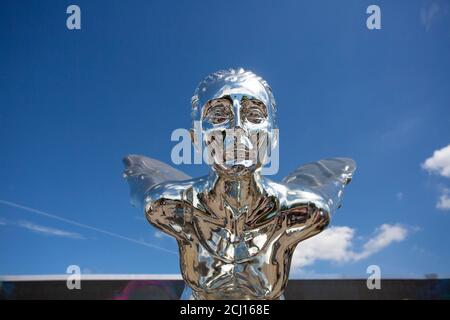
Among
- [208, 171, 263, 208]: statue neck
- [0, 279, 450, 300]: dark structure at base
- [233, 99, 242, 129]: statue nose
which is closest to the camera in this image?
[233, 99, 242, 129]: statue nose

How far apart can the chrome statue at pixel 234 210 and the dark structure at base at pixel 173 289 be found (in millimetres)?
2255

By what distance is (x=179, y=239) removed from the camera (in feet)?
7.35

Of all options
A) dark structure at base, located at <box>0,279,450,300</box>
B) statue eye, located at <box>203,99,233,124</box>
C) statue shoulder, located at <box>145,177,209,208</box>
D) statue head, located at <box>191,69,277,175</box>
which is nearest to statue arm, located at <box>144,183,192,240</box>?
statue shoulder, located at <box>145,177,209,208</box>

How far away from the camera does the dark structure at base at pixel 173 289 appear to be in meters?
4.28

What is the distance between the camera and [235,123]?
1970 mm

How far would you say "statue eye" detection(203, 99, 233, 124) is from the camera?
2.01 metres

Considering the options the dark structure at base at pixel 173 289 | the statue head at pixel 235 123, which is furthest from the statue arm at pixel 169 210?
the dark structure at base at pixel 173 289

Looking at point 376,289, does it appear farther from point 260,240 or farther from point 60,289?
point 60,289

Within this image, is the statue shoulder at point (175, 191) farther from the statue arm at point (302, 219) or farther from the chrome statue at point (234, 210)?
the statue arm at point (302, 219)

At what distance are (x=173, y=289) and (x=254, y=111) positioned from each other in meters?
3.00

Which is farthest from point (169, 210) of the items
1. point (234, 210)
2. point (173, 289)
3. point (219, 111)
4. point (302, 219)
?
point (173, 289)

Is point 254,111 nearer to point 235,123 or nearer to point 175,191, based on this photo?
point 235,123

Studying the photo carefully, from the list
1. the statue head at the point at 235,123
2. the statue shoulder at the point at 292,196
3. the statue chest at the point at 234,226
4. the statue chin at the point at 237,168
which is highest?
the statue head at the point at 235,123

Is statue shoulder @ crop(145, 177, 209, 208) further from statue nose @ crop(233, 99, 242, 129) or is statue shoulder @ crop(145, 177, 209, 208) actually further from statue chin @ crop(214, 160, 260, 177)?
statue nose @ crop(233, 99, 242, 129)
